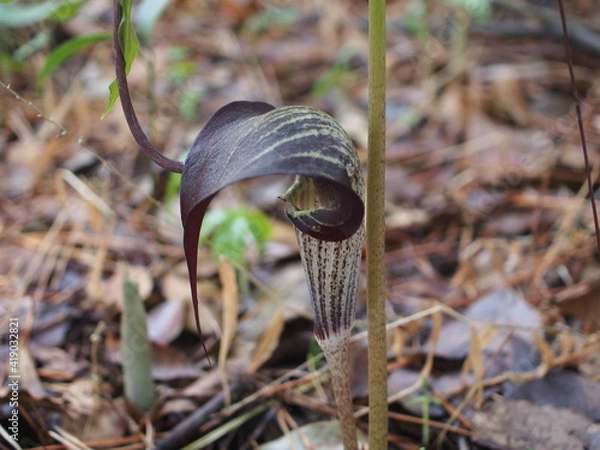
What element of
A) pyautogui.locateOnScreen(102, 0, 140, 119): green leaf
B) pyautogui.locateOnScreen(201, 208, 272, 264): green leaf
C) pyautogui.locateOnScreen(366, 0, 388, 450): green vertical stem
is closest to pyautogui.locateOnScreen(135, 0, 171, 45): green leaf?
pyautogui.locateOnScreen(201, 208, 272, 264): green leaf

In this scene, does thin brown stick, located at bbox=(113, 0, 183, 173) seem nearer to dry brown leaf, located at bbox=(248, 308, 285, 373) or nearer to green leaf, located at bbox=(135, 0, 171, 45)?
dry brown leaf, located at bbox=(248, 308, 285, 373)

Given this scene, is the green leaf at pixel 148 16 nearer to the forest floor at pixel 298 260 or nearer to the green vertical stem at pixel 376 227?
the forest floor at pixel 298 260

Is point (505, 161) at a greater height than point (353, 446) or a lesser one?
greater

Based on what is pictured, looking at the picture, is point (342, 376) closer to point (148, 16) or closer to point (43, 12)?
point (148, 16)

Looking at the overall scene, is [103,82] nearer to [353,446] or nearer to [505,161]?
[505,161]

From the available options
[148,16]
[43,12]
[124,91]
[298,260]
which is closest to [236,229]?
[298,260]

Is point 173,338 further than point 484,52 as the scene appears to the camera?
No

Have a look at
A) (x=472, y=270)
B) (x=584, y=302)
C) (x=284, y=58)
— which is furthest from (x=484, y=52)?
(x=584, y=302)
